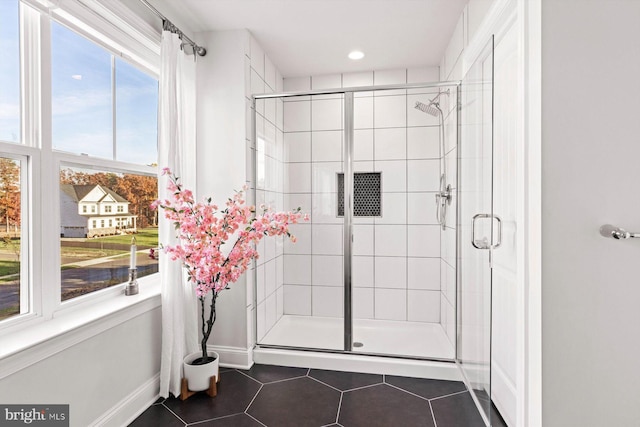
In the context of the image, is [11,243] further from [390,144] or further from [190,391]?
[390,144]

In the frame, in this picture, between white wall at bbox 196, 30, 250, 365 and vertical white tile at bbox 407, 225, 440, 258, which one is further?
vertical white tile at bbox 407, 225, 440, 258

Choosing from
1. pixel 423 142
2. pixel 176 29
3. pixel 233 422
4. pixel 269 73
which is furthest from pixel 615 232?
pixel 269 73

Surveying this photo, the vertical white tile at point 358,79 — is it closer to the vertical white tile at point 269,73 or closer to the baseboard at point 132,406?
the vertical white tile at point 269,73

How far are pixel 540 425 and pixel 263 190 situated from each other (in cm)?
210

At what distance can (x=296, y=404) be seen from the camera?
2029mm

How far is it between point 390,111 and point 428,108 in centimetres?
29

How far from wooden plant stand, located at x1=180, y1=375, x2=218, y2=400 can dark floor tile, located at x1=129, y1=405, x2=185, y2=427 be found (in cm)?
12

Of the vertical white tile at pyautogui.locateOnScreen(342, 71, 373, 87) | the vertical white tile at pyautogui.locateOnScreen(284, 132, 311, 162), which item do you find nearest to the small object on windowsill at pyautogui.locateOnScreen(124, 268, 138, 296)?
the vertical white tile at pyautogui.locateOnScreen(284, 132, 311, 162)

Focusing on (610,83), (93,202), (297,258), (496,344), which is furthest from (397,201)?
(93,202)

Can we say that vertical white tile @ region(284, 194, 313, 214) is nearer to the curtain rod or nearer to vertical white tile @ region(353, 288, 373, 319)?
vertical white tile @ region(353, 288, 373, 319)

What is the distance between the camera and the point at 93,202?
1.89 meters

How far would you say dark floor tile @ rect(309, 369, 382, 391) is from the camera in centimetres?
225

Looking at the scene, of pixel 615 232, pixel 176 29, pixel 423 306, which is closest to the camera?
pixel 615 232

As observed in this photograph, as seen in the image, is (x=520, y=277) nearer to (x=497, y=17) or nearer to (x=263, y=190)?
(x=497, y=17)
